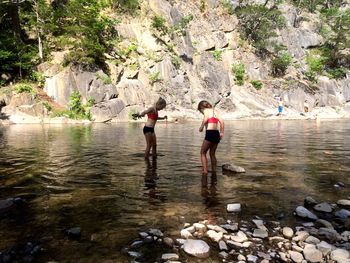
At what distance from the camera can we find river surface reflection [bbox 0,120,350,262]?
17.5 ft

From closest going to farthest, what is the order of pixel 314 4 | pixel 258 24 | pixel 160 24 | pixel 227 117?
1. pixel 227 117
2. pixel 160 24
3. pixel 258 24
4. pixel 314 4

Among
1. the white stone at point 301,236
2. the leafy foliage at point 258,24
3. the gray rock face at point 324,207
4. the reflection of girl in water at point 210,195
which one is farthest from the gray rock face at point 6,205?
the leafy foliage at point 258,24

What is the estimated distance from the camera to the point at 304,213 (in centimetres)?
617

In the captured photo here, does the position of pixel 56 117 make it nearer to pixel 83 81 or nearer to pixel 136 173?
pixel 83 81

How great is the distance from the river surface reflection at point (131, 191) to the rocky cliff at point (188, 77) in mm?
26030

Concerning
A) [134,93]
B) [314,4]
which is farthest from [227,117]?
[314,4]

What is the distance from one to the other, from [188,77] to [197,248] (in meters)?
45.9

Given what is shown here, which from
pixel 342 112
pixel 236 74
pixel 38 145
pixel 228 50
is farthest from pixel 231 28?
pixel 38 145

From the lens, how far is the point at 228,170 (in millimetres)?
10281

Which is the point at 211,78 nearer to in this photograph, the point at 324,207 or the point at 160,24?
the point at 160,24

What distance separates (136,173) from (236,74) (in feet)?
156

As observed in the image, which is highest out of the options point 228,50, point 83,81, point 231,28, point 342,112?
point 231,28

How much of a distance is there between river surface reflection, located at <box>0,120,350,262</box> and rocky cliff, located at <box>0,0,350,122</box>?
26.0 metres

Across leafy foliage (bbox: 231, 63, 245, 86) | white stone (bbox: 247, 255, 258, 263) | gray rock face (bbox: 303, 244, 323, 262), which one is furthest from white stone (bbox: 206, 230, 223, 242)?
leafy foliage (bbox: 231, 63, 245, 86)
